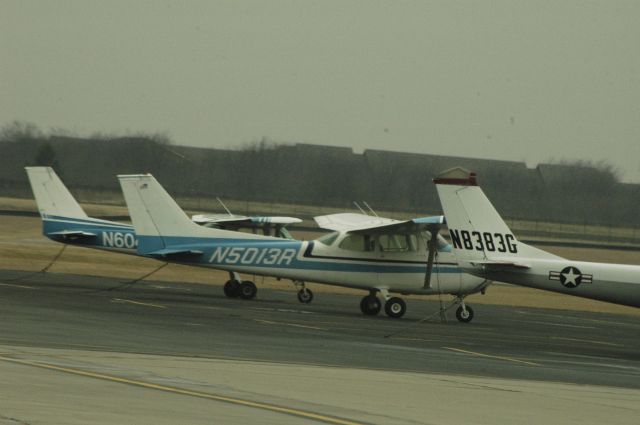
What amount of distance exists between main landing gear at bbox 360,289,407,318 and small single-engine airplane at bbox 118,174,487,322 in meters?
0.03

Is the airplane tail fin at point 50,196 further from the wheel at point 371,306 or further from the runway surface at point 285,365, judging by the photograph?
the wheel at point 371,306

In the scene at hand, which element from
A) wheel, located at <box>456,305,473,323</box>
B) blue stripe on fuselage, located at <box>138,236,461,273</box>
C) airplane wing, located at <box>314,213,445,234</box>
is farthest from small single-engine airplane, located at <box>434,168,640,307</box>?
blue stripe on fuselage, located at <box>138,236,461,273</box>

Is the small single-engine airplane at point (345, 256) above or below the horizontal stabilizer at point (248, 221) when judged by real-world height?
below

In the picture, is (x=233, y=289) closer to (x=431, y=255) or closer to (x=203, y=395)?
(x=431, y=255)

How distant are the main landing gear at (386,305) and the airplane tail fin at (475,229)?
4513 millimetres

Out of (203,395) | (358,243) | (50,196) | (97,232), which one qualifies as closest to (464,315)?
(358,243)

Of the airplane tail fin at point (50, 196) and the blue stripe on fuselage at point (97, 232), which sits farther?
the airplane tail fin at point (50, 196)

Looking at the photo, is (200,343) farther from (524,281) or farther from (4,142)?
(4,142)

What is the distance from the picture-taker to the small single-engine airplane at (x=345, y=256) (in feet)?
93.1

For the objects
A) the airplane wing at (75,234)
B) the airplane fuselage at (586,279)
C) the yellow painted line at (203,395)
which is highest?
the airplane fuselage at (586,279)

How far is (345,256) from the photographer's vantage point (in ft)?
94.4

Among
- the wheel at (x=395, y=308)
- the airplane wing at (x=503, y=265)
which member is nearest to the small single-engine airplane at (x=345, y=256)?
the wheel at (x=395, y=308)

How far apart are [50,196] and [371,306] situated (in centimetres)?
1095

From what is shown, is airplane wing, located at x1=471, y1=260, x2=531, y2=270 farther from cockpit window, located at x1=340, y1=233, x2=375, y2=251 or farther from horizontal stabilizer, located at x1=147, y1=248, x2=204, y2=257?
horizontal stabilizer, located at x1=147, y1=248, x2=204, y2=257
